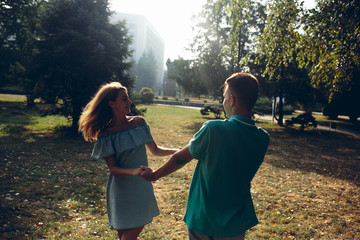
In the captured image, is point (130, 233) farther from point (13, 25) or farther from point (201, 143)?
point (13, 25)

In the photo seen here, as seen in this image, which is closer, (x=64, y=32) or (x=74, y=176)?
(x=74, y=176)

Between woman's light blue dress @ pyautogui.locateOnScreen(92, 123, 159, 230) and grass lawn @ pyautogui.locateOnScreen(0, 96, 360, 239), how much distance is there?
77.9 inches

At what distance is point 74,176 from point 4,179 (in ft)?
5.26

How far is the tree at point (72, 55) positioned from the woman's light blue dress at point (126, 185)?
932 centimetres

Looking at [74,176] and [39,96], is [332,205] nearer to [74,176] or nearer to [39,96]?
[74,176]

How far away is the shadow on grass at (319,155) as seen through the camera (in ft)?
30.2

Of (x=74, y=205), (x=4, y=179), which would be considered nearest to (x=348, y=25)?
(x=74, y=205)

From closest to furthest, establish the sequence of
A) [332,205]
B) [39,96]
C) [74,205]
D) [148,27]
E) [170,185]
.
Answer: [74,205]
[332,205]
[170,185]
[39,96]
[148,27]

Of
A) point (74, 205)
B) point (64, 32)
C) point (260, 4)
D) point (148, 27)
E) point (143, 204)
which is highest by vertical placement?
point (148, 27)

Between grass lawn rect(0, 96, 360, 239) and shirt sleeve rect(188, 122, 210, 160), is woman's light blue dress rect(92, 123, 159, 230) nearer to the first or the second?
shirt sleeve rect(188, 122, 210, 160)

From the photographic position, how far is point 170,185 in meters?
6.89

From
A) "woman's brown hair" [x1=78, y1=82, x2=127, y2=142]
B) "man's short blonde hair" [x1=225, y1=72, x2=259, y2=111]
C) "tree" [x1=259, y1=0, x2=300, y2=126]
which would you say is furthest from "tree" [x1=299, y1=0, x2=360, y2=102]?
"woman's brown hair" [x1=78, y1=82, x2=127, y2=142]

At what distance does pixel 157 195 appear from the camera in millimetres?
6168

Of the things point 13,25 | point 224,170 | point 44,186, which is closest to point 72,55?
point 44,186
